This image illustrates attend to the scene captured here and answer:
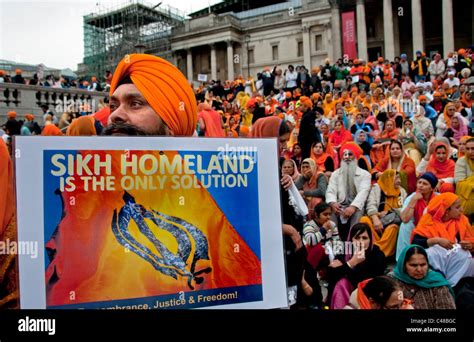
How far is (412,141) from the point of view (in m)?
7.06

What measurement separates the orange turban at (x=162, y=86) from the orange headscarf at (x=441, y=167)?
3920 millimetres

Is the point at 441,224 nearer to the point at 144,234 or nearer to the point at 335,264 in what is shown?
the point at 335,264

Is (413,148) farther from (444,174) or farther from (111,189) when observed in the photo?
(111,189)

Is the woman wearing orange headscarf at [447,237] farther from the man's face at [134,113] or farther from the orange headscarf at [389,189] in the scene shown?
the man's face at [134,113]

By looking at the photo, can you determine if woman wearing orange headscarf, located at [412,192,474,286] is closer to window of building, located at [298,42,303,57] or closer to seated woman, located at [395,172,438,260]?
seated woman, located at [395,172,438,260]

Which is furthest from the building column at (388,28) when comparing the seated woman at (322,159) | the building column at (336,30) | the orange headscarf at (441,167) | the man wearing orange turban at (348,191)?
the man wearing orange turban at (348,191)

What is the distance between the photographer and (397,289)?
273 cm

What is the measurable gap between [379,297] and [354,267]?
29.7 inches

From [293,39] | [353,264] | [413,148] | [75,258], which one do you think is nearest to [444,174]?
[413,148]

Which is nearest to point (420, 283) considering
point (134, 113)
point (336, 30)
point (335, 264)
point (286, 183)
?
point (335, 264)

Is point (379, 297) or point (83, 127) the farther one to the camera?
point (379, 297)

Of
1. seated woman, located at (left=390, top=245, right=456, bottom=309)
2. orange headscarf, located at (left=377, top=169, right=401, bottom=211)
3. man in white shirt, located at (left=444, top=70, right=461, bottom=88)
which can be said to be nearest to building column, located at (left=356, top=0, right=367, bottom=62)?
man in white shirt, located at (left=444, top=70, right=461, bottom=88)

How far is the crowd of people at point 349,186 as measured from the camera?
256 cm

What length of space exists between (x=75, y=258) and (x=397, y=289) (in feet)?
5.66
